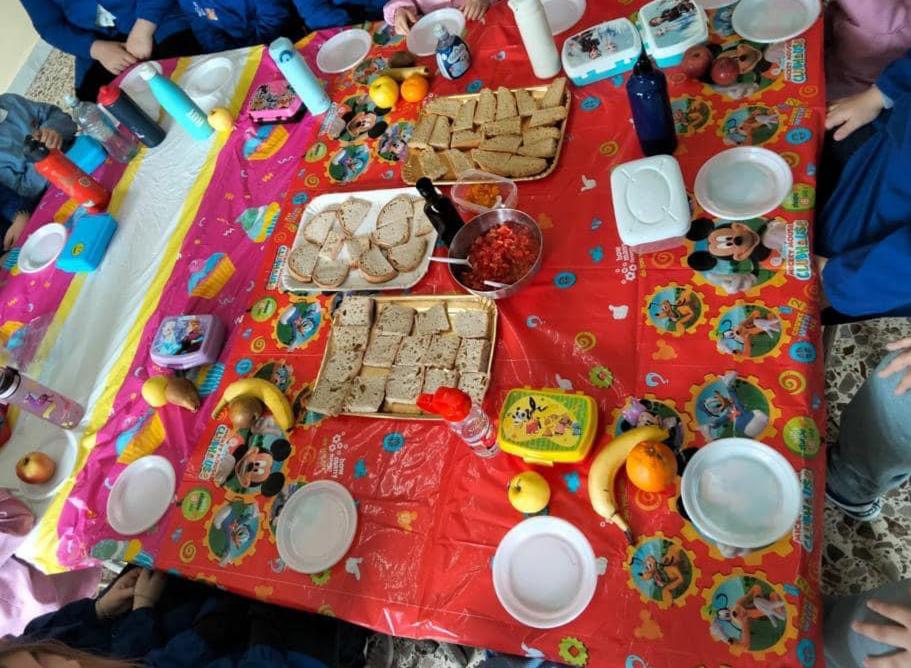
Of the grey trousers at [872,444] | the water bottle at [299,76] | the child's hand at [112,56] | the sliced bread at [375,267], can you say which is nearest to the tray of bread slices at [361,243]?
the sliced bread at [375,267]

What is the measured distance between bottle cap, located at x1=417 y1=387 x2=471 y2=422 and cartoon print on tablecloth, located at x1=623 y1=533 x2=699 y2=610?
332 millimetres

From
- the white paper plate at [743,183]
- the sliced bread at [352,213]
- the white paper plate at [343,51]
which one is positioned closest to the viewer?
the white paper plate at [743,183]

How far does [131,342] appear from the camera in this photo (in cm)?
160

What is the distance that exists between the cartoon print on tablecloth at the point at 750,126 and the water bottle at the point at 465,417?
2.46 ft

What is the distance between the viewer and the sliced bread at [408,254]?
4.43 feet

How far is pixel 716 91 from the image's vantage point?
4.20 ft

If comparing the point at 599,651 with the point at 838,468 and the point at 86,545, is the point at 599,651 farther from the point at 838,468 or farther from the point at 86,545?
the point at 86,545

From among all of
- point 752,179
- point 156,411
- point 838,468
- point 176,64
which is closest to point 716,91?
point 752,179

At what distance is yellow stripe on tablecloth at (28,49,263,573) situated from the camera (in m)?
1.39

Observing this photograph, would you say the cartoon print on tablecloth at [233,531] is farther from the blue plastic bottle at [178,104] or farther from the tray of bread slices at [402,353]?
the blue plastic bottle at [178,104]

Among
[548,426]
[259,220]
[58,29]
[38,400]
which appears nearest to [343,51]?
[259,220]

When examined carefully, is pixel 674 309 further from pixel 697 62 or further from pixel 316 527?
pixel 316 527

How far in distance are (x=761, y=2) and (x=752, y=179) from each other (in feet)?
1.67

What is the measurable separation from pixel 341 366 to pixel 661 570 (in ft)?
2.39
